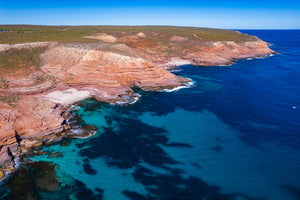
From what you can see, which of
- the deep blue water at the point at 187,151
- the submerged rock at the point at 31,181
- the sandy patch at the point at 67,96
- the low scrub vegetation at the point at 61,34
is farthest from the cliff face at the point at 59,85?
the low scrub vegetation at the point at 61,34

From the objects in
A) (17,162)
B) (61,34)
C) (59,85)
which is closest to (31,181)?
(17,162)

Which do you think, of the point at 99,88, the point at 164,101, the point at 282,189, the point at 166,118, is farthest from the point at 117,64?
the point at 282,189

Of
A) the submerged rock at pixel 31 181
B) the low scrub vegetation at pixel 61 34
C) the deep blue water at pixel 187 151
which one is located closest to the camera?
the submerged rock at pixel 31 181

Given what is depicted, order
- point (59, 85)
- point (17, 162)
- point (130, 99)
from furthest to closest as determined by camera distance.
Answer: point (59, 85) < point (130, 99) < point (17, 162)

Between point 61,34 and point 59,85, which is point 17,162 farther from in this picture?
point 61,34

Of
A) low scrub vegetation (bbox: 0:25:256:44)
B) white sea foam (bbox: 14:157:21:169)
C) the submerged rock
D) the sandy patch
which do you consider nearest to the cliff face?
the sandy patch

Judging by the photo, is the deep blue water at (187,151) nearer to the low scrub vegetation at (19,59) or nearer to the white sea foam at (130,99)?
the white sea foam at (130,99)

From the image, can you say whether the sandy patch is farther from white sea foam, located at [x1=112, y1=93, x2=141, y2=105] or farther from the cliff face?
white sea foam, located at [x1=112, y1=93, x2=141, y2=105]

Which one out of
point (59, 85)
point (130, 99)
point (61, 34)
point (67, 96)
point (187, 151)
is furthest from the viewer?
point (61, 34)
